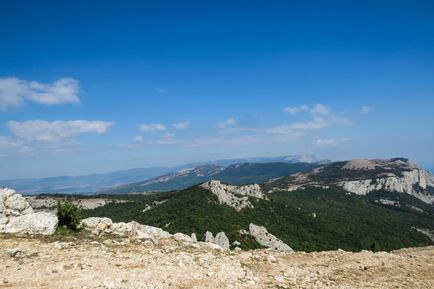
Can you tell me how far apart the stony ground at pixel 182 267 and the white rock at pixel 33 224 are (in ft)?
4.13

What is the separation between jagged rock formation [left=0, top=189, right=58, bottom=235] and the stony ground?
1.37 m

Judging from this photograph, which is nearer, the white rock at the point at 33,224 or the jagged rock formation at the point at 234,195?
the white rock at the point at 33,224

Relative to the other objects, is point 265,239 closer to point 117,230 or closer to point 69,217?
point 117,230

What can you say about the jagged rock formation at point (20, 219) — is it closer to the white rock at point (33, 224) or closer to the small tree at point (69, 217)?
the white rock at point (33, 224)

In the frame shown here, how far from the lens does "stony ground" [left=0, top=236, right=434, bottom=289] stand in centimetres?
1656

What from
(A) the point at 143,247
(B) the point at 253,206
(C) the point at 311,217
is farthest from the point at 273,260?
(C) the point at 311,217

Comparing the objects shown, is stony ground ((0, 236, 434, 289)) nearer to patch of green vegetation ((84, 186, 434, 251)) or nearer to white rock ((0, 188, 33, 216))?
white rock ((0, 188, 33, 216))

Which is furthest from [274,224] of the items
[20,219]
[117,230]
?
[20,219]

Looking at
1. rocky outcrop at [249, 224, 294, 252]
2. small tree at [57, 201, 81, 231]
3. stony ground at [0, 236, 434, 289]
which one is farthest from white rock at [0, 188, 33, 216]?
rocky outcrop at [249, 224, 294, 252]

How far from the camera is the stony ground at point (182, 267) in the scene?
16.6m

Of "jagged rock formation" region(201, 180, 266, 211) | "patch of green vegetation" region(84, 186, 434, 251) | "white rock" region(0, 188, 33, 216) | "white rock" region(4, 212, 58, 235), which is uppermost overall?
"white rock" region(0, 188, 33, 216)

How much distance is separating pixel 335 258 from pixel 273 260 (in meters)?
4.47

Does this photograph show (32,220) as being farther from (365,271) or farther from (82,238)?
(365,271)

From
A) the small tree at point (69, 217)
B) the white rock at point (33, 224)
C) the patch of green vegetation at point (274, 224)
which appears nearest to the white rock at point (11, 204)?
the white rock at point (33, 224)
